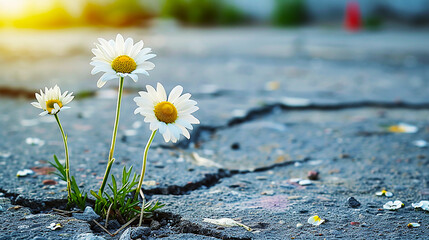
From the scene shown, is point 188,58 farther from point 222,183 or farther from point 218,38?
point 222,183

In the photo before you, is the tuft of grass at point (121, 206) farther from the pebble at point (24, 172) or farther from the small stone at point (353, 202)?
the small stone at point (353, 202)

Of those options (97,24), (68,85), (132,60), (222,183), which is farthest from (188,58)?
(97,24)

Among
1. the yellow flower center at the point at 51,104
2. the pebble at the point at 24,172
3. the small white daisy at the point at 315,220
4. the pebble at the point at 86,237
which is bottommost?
the small white daisy at the point at 315,220

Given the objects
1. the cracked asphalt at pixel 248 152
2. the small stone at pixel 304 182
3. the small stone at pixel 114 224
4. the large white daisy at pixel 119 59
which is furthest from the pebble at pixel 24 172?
the small stone at pixel 304 182

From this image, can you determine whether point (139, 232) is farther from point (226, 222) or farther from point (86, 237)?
point (226, 222)

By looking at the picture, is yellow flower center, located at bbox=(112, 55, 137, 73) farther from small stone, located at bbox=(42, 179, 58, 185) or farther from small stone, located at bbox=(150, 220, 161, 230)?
small stone, located at bbox=(42, 179, 58, 185)

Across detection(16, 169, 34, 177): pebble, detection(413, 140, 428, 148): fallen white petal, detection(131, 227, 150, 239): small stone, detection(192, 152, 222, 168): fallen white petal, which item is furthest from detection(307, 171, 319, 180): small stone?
detection(16, 169, 34, 177): pebble
